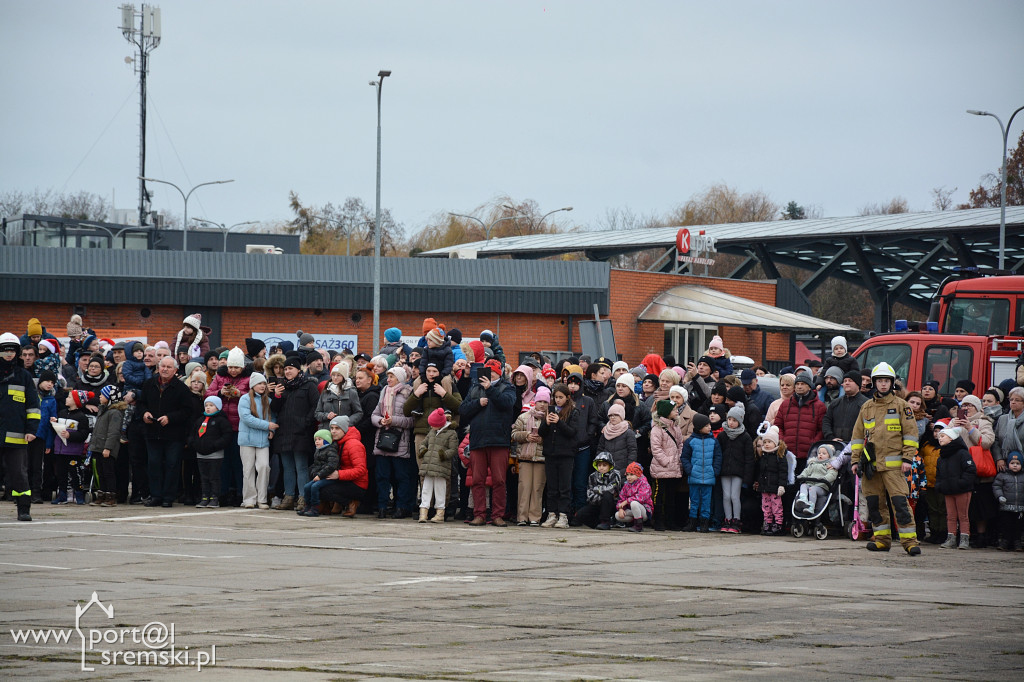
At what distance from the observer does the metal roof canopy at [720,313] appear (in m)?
42.3

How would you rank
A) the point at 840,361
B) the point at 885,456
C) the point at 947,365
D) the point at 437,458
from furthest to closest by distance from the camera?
1. the point at 947,365
2. the point at 840,361
3. the point at 437,458
4. the point at 885,456

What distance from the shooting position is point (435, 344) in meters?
16.5

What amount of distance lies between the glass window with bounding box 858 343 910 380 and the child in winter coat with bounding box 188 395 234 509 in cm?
1013

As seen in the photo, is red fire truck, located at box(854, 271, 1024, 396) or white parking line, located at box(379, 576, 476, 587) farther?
red fire truck, located at box(854, 271, 1024, 396)

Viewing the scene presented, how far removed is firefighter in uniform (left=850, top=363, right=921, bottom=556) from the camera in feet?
44.5

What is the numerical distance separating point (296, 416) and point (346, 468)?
109 centimetres

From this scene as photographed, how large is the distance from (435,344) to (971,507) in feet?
23.2

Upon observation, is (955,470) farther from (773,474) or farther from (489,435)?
(489,435)

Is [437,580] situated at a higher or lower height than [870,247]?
lower

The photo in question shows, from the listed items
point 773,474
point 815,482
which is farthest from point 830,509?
point 773,474

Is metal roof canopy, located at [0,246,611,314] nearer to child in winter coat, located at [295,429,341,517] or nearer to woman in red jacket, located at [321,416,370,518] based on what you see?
child in winter coat, located at [295,429,341,517]

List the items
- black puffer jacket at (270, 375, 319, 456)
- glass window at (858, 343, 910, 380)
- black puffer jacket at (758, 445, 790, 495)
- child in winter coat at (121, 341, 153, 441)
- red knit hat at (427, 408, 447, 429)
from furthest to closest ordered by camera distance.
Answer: glass window at (858, 343, 910, 380) < child in winter coat at (121, 341, 153, 441) < black puffer jacket at (270, 375, 319, 456) < red knit hat at (427, 408, 447, 429) < black puffer jacket at (758, 445, 790, 495)

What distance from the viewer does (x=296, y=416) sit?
56.2 feet

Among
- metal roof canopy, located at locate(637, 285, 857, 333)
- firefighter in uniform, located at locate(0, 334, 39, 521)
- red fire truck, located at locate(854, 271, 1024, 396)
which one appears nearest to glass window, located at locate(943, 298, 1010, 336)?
red fire truck, located at locate(854, 271, 1024, 396)
